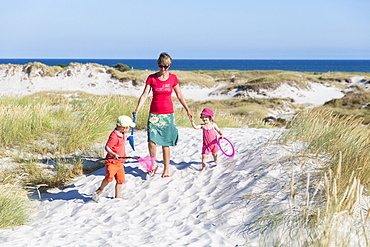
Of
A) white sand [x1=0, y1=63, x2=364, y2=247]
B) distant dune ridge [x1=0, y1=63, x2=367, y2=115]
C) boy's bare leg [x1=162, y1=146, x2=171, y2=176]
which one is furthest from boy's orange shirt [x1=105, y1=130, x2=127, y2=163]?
distant dune ridge [x1=0, y1=63, x2=367, y2=115]

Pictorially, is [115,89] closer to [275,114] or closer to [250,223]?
[275,114]

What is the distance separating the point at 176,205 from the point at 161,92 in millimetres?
1749

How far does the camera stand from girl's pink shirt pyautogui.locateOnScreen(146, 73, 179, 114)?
19.4ft

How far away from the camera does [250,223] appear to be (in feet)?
14.8

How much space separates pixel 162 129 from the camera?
241 inches

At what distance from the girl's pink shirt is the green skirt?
10 centimetres

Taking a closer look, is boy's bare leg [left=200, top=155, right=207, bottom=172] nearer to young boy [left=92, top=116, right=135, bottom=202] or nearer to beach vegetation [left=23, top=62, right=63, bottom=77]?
Result: young boy [left=92, top=116, right=135, bottom=202]

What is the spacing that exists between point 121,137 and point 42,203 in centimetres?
175

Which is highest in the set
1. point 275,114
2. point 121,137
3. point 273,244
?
point 121,137

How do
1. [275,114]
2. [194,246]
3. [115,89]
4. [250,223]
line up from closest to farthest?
[194,246], [250,223], [275,114], [115,89]

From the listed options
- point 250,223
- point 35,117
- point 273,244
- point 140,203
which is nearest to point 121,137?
point 140,203

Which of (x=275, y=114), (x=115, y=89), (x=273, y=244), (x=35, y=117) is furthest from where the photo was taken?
(x=115, y=89)

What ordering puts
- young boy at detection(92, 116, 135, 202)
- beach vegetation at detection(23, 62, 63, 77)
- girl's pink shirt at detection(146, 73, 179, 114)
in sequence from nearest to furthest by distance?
young boy at detection(92, 116, 135, 202), girl's pink shirt at detection(146, 73, 179, 114), beach vegetation at detection(23, 62, 63, 77)

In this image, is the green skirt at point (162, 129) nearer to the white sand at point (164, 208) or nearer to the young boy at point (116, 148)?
the young boy at point (116, 148)
